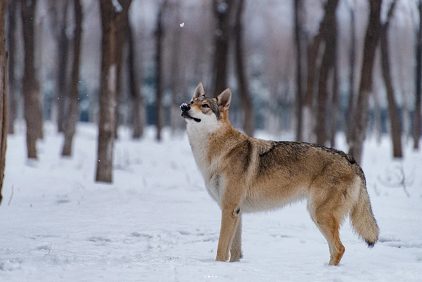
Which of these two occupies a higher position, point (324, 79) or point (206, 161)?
point (324, 79)

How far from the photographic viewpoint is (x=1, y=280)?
374 cm

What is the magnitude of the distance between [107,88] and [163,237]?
198 inches

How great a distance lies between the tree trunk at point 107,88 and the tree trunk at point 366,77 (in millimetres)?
5827

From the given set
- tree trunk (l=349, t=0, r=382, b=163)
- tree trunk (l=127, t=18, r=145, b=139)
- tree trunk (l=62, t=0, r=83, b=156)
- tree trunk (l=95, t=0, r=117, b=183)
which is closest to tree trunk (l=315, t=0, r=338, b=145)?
tree trunk (l=349, t=0, r=382, b=163)

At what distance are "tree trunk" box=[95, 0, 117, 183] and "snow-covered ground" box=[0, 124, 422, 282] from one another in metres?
A: 0.74

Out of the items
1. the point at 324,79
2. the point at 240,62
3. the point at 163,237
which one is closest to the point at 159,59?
the point at 240,62

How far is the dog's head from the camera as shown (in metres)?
5.26

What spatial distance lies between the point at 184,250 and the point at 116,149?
1507 centimetres

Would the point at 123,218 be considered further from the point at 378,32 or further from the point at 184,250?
the point at 378,32

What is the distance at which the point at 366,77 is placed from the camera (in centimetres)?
1113

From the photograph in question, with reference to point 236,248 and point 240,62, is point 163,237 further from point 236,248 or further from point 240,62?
point 240,62

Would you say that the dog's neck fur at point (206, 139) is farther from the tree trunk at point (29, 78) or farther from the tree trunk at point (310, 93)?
the tree trunk at point (310, 93)

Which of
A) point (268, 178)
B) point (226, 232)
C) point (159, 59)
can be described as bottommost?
A: point (226, 232)

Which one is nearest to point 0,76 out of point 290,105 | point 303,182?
point 303,182
